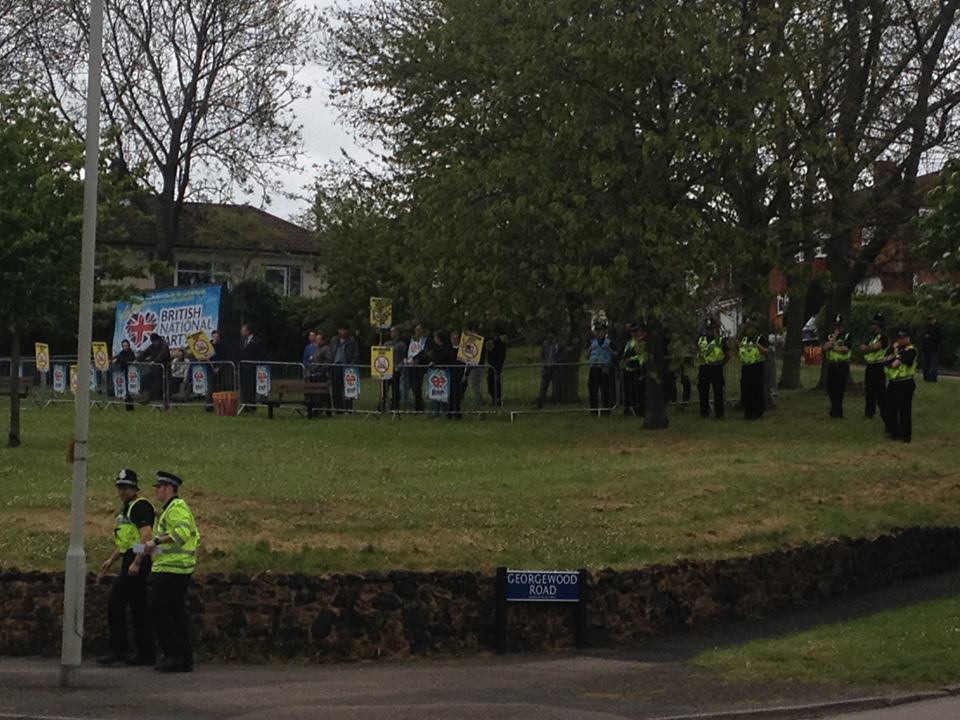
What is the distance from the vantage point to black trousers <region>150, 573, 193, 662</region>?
15617mm

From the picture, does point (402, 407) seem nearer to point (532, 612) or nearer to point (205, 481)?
point (205, 481)

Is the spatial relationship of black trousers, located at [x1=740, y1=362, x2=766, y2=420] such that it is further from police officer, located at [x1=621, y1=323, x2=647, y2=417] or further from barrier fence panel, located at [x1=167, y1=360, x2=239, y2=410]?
barrier fence panel, located at [x1=167, y1=360, x2=239, y2=410]

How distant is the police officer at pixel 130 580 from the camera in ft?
52.2

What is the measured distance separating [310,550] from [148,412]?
19045 millimetres

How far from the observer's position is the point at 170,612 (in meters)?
15.7

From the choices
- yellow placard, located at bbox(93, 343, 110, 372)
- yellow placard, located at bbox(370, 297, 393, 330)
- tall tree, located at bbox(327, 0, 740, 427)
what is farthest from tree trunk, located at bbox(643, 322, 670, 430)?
yellow placard, located at bbox(93, 343, 110, 372)

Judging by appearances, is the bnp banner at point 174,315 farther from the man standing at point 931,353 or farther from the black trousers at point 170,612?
the black trousers at point 170,612

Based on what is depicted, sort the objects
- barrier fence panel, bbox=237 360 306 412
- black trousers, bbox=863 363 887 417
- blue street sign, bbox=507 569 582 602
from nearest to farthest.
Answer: blue street sign, bbox=507 569 582 602 < black trousers, bbox=863 363 887 417 < barrier fence panel, bbox=237 360 306 412

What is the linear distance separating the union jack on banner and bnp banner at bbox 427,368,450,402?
12705 mm

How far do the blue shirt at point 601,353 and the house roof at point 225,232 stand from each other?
29729 mm

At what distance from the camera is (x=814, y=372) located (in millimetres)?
46125

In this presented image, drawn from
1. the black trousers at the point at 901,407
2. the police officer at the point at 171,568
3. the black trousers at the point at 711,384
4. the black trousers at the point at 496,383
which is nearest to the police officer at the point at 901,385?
the black trousers at the point at 901,407

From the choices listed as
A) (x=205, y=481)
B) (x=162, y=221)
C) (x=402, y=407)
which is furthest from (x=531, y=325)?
(x=162, y=221)

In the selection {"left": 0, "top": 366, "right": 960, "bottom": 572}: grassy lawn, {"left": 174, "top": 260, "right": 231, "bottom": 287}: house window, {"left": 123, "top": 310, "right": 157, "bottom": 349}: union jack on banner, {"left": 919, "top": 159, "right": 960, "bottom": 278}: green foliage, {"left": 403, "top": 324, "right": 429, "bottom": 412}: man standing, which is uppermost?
{"left": 174, "top": 260, "right": 231, "bottom": 287}: house window
